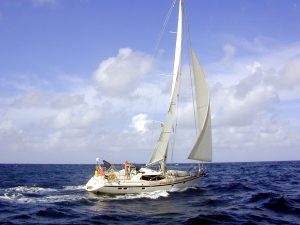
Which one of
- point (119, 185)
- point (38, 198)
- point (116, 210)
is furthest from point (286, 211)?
point (38, 198)

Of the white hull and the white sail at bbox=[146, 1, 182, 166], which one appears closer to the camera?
the white hull

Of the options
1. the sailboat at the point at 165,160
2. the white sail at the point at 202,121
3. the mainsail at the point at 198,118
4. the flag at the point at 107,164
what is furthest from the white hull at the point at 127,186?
the flag at the point at 107,164

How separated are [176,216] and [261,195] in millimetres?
13915

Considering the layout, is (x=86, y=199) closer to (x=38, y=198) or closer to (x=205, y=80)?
(x=38, y=198)

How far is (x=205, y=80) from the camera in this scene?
4181cm

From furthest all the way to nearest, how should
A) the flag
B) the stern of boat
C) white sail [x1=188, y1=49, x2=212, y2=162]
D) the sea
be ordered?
the flag
white sail [x1=188, y1=49, x2=212, y2=162]
the stern of boat
the sea

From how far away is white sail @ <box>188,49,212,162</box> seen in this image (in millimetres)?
41406

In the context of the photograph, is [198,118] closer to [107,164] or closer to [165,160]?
[165,160]

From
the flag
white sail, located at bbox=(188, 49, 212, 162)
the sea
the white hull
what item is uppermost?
white sail, located at bbox=(188, 49, 212, 162)

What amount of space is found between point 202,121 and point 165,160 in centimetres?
601

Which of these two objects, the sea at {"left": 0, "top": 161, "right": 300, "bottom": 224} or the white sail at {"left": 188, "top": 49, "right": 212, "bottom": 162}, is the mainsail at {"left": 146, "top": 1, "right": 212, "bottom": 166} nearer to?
the white sail at {"left": 188, "top": 49, "right": 212, "bottom": 162}

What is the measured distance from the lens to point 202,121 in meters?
41.5

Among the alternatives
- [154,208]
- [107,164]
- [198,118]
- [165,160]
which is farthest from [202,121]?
[154,208]

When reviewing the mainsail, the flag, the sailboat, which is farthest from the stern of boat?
the mainsail
